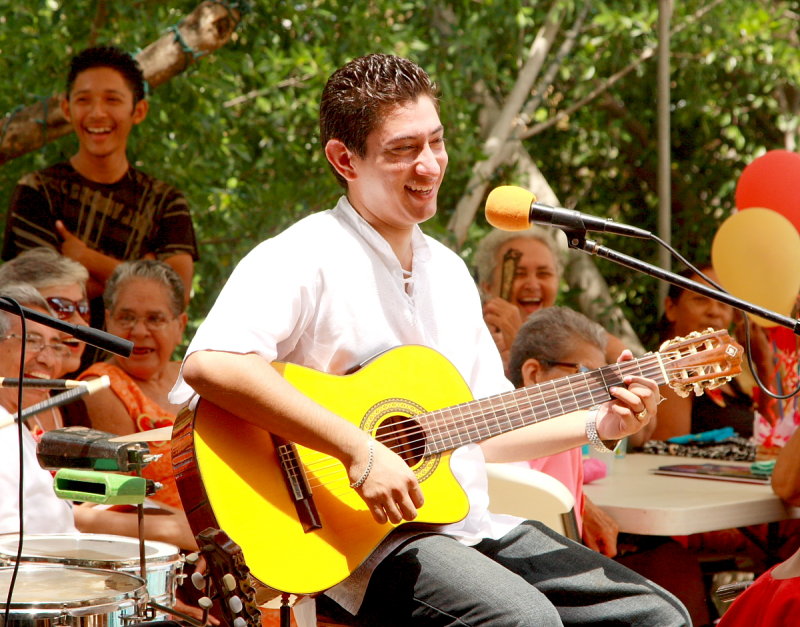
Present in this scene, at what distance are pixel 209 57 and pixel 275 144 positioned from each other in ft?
3.14

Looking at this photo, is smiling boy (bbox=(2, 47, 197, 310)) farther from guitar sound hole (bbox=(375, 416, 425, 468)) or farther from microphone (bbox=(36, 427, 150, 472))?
guitar sound hole (bbox=(375, 416, 425, 468))

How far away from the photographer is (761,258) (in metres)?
4.50

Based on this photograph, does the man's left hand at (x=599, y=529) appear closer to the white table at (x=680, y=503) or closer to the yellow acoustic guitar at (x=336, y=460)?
the white table at (x=680, y=503)

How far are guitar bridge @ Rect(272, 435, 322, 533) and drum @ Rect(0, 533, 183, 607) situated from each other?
1.32 ft

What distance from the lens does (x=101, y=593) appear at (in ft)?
8.20

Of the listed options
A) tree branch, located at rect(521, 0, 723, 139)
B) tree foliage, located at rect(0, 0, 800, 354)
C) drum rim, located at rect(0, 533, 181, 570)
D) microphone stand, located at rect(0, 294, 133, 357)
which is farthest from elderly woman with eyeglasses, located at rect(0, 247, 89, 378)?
tree branch, located at rect(521, 0, 723, 139)

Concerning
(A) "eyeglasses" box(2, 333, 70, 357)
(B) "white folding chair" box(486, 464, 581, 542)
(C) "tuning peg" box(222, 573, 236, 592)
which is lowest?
(C) "tuning peg" box(222, 573, 236, 592)

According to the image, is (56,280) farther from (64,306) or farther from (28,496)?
(28,496)

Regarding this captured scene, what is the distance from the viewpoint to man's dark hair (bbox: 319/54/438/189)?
2877mm

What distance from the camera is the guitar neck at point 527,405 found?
113 inches

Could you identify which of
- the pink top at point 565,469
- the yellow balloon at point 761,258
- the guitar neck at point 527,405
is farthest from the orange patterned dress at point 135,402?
the yellow balloon at point 761,258

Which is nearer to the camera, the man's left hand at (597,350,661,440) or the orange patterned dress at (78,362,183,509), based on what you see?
the man's left hand at (597,350,661,440)

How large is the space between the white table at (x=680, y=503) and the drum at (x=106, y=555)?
1.54 m

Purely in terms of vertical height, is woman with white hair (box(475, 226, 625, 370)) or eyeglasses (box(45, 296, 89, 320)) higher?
woman with white hair (box(475, 226, 625, 370))
